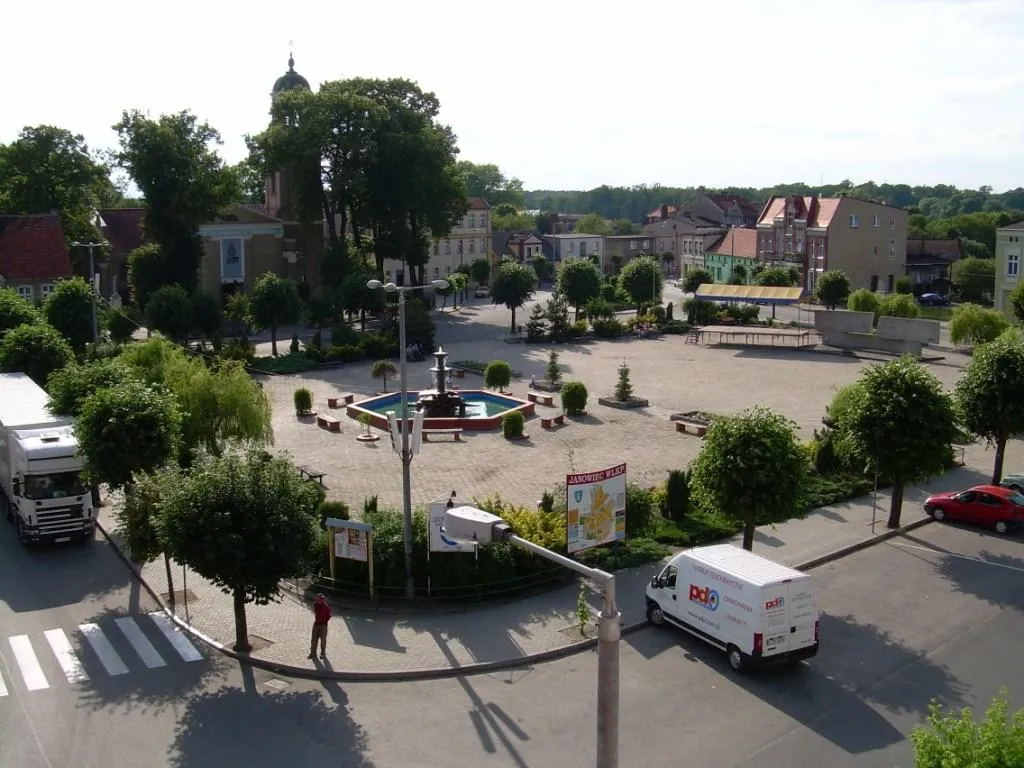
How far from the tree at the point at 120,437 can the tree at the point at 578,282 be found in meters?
44.2

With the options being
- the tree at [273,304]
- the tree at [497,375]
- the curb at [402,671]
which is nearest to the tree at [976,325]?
the tree at [497,375]

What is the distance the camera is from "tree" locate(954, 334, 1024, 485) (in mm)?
28156

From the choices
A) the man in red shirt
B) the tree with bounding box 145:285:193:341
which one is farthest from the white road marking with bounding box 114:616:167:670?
the tree with bounding box 145:285:193:341

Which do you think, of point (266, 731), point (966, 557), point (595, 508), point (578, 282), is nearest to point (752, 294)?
point (578, 282)

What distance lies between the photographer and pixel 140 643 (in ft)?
66.3

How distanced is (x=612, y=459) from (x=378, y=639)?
14.8 metres

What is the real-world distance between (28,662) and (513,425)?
19330 mm

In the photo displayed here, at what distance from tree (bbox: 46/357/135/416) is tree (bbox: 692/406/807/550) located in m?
15.7

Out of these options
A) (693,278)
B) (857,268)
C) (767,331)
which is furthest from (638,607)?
Result: (857,268)

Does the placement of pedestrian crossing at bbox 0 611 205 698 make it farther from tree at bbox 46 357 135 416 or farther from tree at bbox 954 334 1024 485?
tree at bbox 954 334 1024 485

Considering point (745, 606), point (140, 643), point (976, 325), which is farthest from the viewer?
point (976, 325)

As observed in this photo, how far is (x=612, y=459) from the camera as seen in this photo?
110ft

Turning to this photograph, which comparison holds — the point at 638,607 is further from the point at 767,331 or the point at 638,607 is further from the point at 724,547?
the point at 767,331

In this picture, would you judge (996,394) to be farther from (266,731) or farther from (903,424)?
(266,731)
